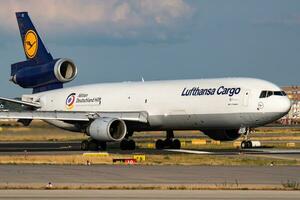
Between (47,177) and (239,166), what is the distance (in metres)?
9.26

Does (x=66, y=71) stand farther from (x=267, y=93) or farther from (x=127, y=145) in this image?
(x=267, y=93)

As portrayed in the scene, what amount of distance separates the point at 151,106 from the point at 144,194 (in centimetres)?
3011

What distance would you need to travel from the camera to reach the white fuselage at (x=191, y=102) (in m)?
47.6

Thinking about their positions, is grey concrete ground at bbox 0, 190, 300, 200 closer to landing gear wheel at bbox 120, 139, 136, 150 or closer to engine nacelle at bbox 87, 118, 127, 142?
engine nacelle at bbox 87, 118, 127, 142

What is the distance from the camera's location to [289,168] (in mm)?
32625

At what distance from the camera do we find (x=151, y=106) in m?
52.0

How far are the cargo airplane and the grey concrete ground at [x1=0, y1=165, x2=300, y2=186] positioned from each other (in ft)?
48.1

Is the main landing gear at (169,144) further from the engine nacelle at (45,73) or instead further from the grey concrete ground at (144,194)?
the grey concrete ground at (144,194)

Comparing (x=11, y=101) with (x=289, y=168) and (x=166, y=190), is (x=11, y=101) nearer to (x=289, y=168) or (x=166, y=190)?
(x=289, y=168)

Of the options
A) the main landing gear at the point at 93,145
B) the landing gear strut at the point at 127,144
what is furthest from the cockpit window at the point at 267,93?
the main landing gear at the point at 93,145

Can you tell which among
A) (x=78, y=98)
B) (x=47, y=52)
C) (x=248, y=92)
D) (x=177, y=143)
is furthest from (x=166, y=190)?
(x=47, y=52)

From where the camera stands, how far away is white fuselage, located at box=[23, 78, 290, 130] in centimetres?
4756

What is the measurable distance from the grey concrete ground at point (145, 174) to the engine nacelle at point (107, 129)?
14408mm

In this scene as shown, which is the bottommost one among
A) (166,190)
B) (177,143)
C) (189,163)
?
(166,190)
